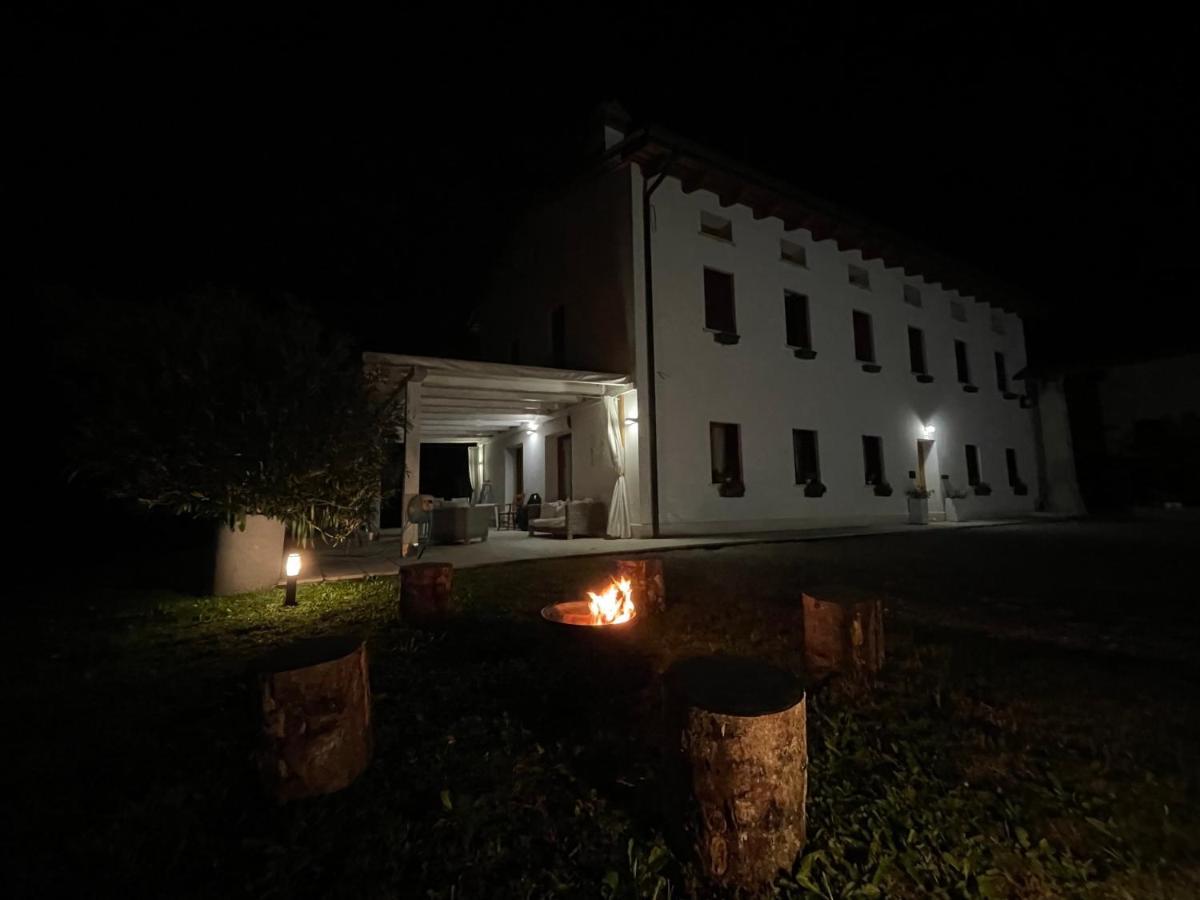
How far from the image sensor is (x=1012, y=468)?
15977 millimetres

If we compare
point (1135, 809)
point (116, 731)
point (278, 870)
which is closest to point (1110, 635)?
point (1135, 809)

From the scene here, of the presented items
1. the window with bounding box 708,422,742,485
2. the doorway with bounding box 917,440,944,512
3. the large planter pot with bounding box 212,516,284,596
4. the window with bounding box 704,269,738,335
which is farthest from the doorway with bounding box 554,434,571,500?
the doorway with bounding box 917,440,944,512

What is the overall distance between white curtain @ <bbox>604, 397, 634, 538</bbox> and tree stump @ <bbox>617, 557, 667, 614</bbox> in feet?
17.6

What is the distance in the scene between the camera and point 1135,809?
67.5 inches

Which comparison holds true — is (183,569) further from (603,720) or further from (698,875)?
(698,875)

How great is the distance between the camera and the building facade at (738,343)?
976 cm

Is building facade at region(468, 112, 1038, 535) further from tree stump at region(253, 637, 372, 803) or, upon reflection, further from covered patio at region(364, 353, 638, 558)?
tree stump at region(253, 637, 372, 803)

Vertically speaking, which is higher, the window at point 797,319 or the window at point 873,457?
the window at point 797,319

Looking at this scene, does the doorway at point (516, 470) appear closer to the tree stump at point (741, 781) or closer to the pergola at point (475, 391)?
the pergola at point (475, 391)

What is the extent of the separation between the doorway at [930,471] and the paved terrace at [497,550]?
3.56 metres

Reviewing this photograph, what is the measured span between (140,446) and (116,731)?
3291 millimetres

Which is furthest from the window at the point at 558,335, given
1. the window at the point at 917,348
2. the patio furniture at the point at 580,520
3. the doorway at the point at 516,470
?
the window at the point at 917,348

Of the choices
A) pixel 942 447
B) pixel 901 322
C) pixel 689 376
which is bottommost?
pixel 942 447

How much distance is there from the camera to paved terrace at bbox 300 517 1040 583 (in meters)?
6.40
